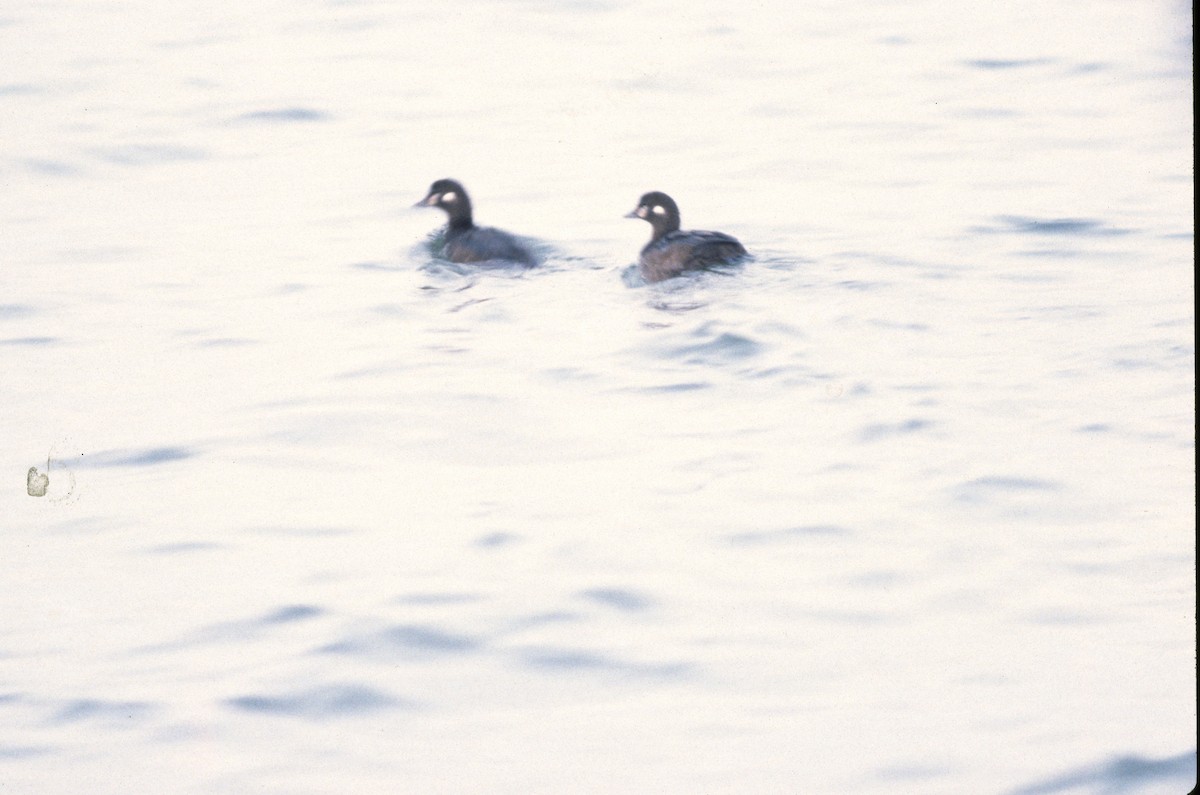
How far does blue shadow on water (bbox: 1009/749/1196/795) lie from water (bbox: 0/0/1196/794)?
0.01 metres

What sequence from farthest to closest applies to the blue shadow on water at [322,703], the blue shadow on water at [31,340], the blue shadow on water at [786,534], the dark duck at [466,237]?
the dark duck at [466,237] < the blue shadow on water at [31,340] < the blue shadow on water at [786,534] < the blue shadow on water at [322,703]

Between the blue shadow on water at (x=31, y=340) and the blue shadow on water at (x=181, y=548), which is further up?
the blue shadow on water at (x=31, y=340)

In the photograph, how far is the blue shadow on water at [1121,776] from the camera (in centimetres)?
460

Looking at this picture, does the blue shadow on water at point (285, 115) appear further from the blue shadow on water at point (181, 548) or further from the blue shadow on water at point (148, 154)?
the blue shadow on water at point (181, 548)

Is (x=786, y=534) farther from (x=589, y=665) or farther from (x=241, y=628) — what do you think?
(x=241, y=628)

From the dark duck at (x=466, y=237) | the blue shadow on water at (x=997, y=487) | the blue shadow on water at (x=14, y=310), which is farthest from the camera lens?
the dark duck at (x=466, y=237)

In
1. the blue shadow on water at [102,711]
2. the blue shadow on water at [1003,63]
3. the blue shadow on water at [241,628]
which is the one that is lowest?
the blue shadow on water at [102,711]

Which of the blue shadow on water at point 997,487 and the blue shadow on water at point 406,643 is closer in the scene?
the blue shadow on water at point 406,643

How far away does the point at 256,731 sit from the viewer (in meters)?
5.19

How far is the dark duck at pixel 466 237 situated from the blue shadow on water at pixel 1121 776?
7.27 meters

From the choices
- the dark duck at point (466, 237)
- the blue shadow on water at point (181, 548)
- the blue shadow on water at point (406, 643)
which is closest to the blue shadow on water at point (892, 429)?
the blue shadow on water at point (406, 643)

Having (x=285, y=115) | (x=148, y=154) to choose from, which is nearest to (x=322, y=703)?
(x=148, y=154)

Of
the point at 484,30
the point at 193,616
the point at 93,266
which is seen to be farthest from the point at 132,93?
the point at 193,616

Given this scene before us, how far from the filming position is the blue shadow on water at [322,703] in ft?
17.4
